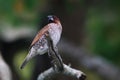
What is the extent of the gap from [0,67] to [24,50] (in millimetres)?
4003

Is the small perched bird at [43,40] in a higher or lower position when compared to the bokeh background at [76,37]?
higher

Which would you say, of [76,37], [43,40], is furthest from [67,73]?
[76,37]

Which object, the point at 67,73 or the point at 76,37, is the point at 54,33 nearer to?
the point at 67,73

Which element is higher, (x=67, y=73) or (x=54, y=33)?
(x=54, y=33)

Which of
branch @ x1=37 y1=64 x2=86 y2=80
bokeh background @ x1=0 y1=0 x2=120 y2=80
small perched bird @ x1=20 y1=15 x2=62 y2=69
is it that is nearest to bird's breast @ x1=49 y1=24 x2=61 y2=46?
small perched bird @ x1=20 y1=15 x2=62 y2=69

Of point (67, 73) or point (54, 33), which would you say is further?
point (67, 73)

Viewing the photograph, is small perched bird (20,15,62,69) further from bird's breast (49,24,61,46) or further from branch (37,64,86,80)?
branch (37,64,86,80)

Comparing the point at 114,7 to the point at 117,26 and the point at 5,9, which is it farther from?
the point at 5,9

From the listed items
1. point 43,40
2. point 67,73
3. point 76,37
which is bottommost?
point 76,37

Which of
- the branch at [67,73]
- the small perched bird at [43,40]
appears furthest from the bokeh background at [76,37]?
the small perched bird at [43,40]

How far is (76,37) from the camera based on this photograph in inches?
334

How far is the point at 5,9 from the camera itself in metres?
5.86

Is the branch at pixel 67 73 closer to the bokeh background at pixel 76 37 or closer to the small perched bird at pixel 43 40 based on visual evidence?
the small perched bird at pixel 43 40

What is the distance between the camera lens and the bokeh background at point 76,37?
743 cm
